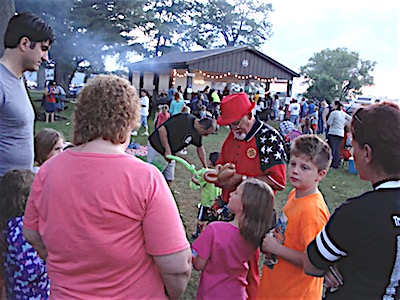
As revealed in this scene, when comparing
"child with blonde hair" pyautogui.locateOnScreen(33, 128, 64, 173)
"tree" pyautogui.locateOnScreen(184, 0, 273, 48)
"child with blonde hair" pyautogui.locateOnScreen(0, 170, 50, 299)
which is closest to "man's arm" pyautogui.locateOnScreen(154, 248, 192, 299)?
"child with blonde hair" pyautogui.locateOnScreen(0, 170, 50, 299)

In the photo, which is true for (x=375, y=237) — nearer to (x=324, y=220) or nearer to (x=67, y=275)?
(x=324, y=220)

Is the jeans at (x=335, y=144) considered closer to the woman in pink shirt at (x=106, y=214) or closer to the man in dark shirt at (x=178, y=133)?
the man in dark shirt at (x=178, y=133)

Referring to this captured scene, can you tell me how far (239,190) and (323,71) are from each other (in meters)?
28.5

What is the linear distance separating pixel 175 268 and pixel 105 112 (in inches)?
22.3

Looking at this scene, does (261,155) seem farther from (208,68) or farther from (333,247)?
(208,68)

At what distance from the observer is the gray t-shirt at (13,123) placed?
78.0 inches

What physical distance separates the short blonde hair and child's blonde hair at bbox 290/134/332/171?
3.35 feet

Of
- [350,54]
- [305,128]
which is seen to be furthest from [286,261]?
[350,54]

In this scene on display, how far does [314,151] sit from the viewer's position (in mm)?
1938

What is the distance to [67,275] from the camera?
1.21 meters

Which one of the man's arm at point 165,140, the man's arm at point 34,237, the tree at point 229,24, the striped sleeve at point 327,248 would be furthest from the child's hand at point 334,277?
the tree at point 229,24

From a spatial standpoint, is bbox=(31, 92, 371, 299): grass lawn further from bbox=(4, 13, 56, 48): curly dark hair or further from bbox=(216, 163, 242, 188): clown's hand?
bbox=(4, 13, 56, 48): curly dark hair

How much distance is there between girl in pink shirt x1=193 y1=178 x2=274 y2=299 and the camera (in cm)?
185

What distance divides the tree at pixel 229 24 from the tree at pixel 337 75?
4.96m
